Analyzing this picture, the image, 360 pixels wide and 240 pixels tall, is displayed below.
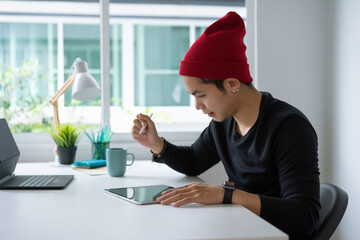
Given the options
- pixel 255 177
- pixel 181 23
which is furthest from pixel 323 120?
pixel 255 177

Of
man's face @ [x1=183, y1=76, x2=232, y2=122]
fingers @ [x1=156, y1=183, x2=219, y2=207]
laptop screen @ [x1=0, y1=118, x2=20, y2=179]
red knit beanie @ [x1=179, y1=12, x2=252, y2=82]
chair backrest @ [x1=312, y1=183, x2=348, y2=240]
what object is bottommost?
chair backrest @ [x1=312, y1=183, x2=348, y2=240]

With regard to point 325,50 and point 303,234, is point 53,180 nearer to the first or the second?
point 303,234

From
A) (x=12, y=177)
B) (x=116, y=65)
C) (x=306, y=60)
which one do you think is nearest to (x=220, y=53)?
(x=12, y=177)

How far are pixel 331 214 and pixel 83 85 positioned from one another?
1.36 metres

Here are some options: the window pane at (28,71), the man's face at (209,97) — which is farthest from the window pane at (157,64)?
the man's face at (209,97)

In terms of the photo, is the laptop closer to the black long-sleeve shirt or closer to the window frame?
the black long-sleeve shirt

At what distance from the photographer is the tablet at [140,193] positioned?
46.6 inches

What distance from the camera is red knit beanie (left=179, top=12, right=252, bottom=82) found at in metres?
1.34

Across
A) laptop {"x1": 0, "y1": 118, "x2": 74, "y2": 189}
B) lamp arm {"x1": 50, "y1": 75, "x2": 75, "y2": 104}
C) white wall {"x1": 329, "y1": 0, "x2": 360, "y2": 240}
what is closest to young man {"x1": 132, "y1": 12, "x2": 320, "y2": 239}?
laptop {"x1": 0, "y1": 118, "x2": 74, "y2": 189}

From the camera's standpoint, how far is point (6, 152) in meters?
1.55

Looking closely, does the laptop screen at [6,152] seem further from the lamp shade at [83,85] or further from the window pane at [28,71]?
the window pane at [28,71]

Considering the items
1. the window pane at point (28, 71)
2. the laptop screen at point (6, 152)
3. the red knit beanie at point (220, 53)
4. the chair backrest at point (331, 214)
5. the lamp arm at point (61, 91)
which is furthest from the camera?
the window pane at point (28, 71)

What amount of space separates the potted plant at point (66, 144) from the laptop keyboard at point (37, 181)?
0.51m

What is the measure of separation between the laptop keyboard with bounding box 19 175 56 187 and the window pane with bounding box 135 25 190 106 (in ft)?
4.11
